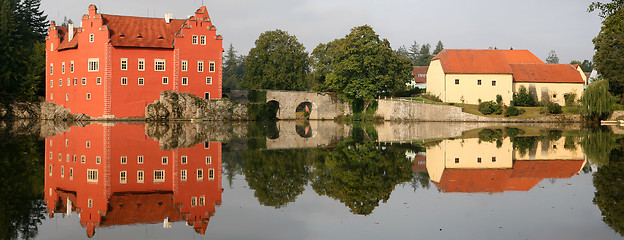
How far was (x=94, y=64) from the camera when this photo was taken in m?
47.7

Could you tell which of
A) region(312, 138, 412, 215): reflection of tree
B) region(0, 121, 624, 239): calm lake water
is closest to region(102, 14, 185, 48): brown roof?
region(0, 121, 624, 239): calm lake water

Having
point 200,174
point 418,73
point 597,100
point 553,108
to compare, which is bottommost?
point 200,174

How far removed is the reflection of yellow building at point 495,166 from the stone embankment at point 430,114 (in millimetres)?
26858

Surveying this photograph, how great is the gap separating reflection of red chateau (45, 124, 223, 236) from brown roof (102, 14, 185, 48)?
101 ft

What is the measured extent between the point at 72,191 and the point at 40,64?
5102 cm

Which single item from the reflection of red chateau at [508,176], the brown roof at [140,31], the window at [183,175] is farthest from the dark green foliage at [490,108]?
the window at [183,175]

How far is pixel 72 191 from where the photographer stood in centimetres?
1100

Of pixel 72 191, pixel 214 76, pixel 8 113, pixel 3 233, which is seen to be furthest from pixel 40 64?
pixel 3 233

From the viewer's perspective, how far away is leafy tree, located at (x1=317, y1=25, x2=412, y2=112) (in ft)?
175

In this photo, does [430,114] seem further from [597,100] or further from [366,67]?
[597,100]

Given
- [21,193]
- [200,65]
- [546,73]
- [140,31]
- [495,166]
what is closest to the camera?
[21,193]

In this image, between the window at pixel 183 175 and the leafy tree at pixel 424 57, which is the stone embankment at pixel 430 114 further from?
the leafy tree at pixel 424 57

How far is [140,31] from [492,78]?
1330 inches

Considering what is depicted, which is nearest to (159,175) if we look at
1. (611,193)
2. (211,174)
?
(211,174)
